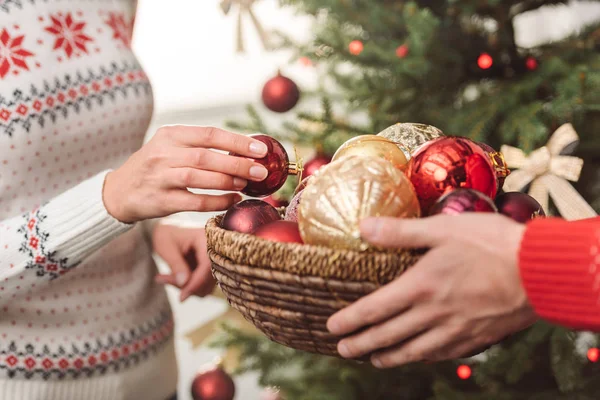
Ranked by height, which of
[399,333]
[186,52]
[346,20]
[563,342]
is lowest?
[563,342]

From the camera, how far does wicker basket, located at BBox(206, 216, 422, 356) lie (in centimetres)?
49

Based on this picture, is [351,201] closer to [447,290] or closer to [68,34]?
[447,290]

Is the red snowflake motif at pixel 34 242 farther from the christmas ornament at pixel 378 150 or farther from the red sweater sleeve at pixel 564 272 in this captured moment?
the red sweater sleeve at pixel 564 272

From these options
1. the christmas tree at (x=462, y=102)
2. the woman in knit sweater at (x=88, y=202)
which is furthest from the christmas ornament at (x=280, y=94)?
the woman in knit sweater at (x=88, y=202)

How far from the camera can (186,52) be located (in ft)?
7.59

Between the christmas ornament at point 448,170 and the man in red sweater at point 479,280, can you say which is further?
the christmas ornament at point 448,170

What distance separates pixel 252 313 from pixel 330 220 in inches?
5.1

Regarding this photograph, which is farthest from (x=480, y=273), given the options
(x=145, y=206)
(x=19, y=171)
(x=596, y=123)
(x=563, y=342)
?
(x=596, y=123)

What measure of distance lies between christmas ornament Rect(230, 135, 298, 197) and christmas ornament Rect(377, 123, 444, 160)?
0.51 ft

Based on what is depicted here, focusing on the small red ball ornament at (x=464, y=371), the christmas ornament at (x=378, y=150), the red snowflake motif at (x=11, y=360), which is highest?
the christmas ornament at (x=378, y=150)

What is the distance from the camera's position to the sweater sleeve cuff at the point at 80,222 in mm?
696

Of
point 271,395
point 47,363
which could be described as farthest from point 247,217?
point 271,395

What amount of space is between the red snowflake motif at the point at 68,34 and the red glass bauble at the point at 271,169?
378mm

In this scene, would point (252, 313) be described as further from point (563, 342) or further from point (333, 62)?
point (333, 62)
